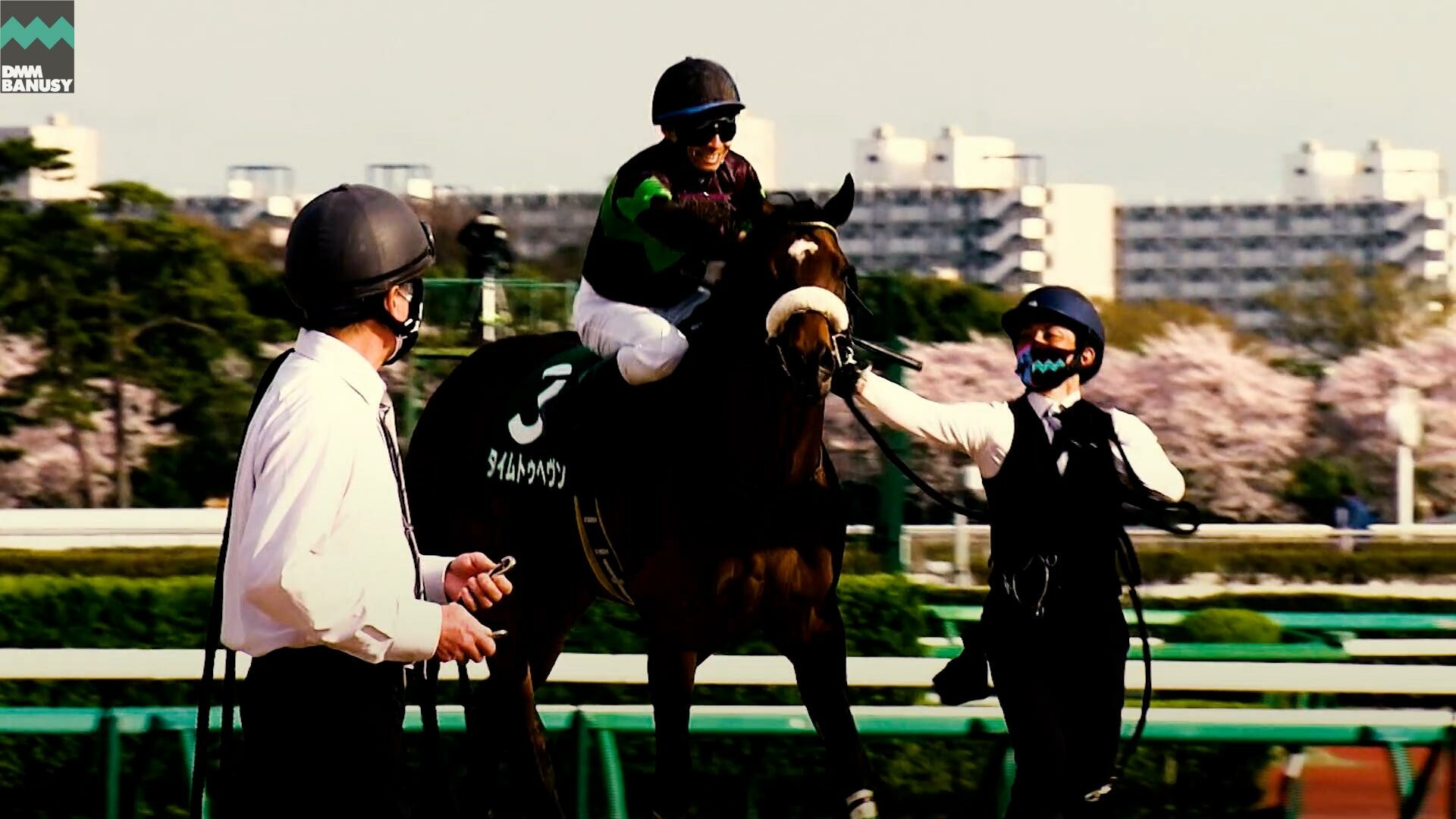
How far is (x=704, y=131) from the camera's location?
5.90 meters

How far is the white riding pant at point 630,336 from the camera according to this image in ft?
18.9

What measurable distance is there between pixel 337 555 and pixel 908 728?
3.58 m

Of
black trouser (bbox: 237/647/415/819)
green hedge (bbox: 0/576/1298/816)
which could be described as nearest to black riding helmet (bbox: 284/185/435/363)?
black trouser (bbox: 237/647/415/819)

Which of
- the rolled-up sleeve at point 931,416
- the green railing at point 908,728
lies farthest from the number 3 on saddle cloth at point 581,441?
the rolled-up sleeve at point 931,416

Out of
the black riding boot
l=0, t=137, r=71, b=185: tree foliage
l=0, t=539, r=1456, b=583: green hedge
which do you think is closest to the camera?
the black riding boot

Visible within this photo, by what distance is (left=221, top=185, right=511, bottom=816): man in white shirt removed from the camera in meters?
3.17

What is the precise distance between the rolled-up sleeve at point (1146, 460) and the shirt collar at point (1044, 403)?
0.10 metres

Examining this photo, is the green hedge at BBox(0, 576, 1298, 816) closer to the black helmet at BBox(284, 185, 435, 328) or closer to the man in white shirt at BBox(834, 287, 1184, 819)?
the man in white shirt at BBox(834, 287, 1184, 819)

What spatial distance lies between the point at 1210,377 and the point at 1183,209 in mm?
89688

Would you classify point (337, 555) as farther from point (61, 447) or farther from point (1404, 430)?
point (61, 447)

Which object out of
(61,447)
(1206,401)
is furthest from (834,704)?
(1206,401)

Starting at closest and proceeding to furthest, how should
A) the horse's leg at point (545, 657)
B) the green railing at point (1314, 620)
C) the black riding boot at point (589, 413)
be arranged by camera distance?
the black riding boot at point (589, 413) → the horse's leg at point (545, 657) → the green railing at point (1314, 620)

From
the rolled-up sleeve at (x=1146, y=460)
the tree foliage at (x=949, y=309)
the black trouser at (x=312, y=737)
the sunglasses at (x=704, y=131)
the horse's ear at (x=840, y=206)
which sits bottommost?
the tree foliage at (x=949, y=309)

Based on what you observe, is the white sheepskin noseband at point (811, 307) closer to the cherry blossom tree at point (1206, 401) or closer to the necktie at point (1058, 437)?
the necktie at point (1058, 437)
